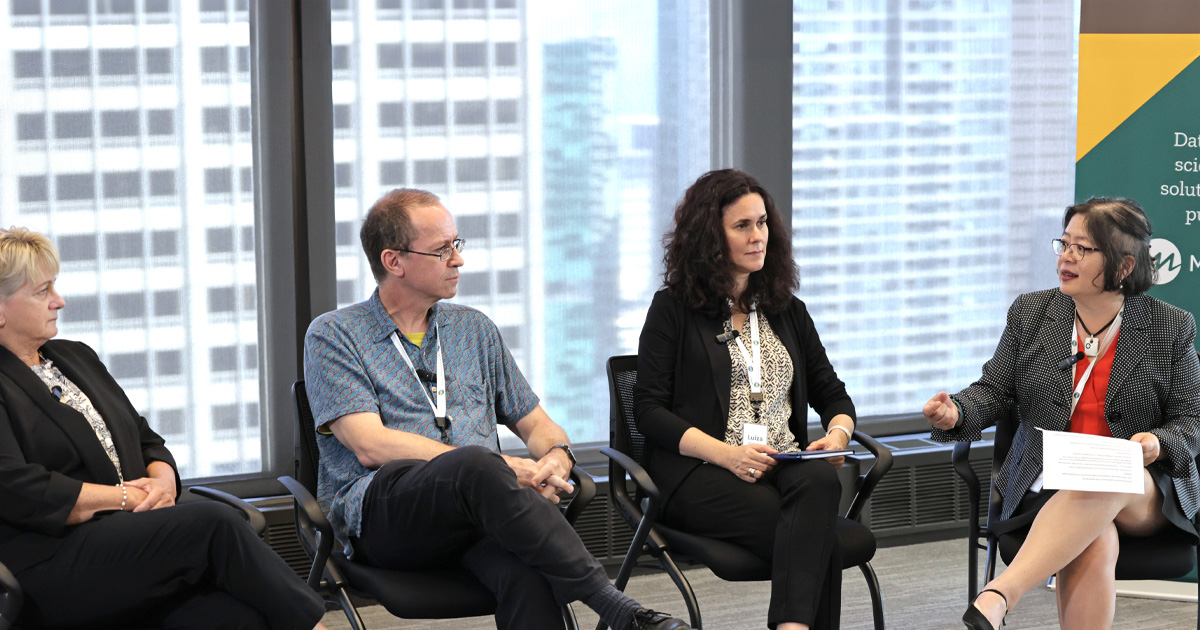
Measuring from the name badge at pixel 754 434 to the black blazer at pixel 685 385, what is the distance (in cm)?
7

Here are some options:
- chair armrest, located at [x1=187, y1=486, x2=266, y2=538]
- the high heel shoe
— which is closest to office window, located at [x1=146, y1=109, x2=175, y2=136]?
chair armrest, located at [x1=187, y1=486, x2=266, y2=538]

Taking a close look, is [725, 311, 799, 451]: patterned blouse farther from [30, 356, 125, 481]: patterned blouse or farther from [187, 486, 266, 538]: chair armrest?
[30, 356, 125, 481]: patterned blouse

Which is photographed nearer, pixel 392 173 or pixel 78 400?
pixel 78 400

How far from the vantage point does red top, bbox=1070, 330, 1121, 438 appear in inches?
125

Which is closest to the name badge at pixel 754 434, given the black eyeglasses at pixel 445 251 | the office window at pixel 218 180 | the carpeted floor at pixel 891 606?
the carpeted floor at pixel 891 606

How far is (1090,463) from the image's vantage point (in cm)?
292

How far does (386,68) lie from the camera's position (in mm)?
3963

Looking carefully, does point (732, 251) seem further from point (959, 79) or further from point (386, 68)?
point (959, 79)

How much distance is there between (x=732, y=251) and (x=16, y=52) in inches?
91.7

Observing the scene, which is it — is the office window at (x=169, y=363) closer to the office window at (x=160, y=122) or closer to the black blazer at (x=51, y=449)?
the office window at (x=160, y=122)

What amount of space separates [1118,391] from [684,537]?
128 centimetres

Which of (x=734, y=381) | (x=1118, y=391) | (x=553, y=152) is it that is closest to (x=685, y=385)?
(x=734, y=381)

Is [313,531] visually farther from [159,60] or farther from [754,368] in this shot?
[159,60]

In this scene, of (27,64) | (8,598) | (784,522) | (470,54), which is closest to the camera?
(8,598)
